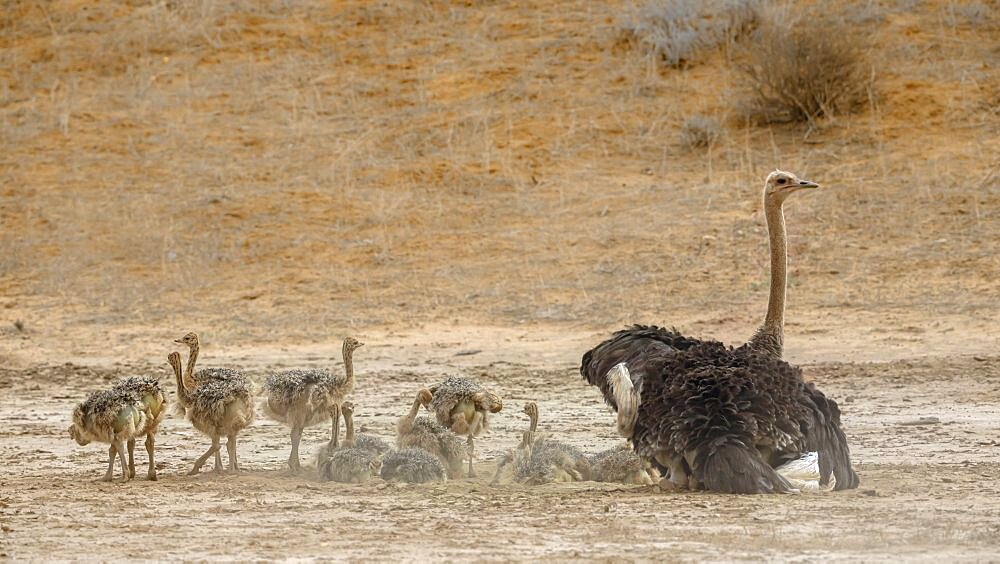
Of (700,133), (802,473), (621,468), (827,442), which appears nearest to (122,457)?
(621,468)

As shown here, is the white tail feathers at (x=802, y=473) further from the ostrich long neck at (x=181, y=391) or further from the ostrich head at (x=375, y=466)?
the ostrich long neck at (x=181, y=391)

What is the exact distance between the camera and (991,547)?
20.9 ft

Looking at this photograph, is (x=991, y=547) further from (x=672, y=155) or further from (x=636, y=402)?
(x=672, y=155)

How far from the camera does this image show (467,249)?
1789 centimetres

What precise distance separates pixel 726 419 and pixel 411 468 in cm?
192

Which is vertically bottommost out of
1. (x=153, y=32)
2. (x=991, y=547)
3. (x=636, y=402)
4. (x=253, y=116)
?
(x=991, y=547)

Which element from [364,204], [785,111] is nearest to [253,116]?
[364,204]

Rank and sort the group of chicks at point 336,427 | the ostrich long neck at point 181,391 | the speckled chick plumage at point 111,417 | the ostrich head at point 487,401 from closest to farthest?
the speckled chick plumage at point 111,417, the group of chicks at point 336,427, the ostrich long neck at point 181,391, the ostrich head at point 487,401

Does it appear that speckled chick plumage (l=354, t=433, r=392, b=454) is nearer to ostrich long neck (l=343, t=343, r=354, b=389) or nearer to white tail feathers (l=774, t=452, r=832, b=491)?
ostrich long neck (l=343, t=343, r=354, b=389)

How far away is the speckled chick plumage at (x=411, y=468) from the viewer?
8.63 metres

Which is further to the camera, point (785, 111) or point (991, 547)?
point (785, 111)

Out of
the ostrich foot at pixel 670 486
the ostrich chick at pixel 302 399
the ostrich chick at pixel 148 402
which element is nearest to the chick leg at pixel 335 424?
the ostrich chick at pixel 302 399

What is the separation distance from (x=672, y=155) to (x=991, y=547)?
45.8 feet

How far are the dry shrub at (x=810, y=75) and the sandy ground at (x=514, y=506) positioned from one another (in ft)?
29.0
